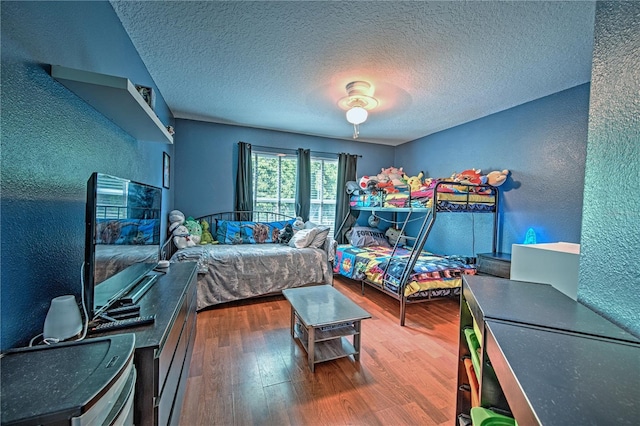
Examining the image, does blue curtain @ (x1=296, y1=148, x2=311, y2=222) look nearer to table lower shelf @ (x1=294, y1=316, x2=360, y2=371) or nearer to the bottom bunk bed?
the bottom bunk bed

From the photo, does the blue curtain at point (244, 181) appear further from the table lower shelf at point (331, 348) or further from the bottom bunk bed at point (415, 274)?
the table lower shelf at point (331, 348)

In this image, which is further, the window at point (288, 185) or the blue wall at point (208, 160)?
the window at point (288, 185)

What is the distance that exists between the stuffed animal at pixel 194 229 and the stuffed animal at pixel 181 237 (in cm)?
10

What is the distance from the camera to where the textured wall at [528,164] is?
2.40 m

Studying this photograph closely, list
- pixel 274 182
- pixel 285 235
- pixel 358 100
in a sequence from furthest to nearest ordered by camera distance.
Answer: pixel 274 182
pixel 285 235
pixel 358 100

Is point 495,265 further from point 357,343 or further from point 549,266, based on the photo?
point 357,343

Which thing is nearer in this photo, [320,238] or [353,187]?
[320,238]

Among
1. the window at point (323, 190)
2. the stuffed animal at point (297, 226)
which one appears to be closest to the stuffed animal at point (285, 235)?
the stuffed animal at point (297, 226)

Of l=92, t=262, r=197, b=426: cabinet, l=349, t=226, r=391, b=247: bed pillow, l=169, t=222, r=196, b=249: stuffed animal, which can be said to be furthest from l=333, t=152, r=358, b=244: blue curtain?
l=92, t=262, r=197, b=426: cabinet

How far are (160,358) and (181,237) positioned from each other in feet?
8.43

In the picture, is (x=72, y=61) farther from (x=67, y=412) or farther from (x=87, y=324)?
(x=67, y=412)

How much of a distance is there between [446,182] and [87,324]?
2981 millimetres

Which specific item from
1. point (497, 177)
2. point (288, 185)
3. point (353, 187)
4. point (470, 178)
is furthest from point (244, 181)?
point (497, 177)

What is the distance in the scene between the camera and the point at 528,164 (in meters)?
2.80
